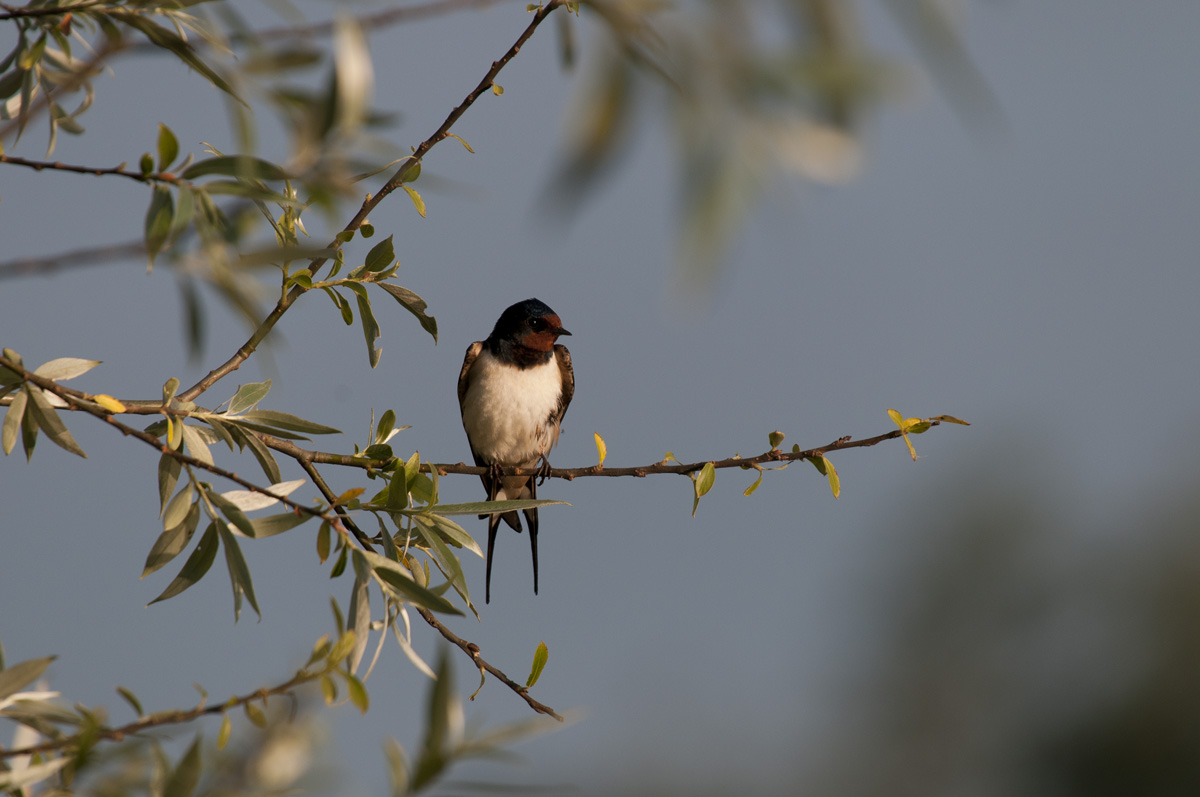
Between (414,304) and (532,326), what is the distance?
121 inches

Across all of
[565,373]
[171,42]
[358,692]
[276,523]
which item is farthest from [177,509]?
[565,373]

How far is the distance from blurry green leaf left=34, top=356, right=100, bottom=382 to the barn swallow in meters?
3.50

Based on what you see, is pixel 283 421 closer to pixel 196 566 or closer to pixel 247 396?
pixel 247 396

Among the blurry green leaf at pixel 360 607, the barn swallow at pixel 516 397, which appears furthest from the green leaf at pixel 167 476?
the barn swallow at pixel 516 397

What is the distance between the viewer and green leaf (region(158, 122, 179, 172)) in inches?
61.4

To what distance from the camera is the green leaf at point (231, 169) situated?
1528 millimetres

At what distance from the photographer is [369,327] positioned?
267 centimetres

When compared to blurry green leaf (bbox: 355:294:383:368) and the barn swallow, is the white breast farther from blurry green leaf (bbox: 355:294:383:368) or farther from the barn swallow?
blurry green leaf (bbox: 355:294:383:368)

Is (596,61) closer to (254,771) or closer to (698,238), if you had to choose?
(698,238)

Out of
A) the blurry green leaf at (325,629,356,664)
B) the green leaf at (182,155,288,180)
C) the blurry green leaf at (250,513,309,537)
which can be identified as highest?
the green leaf at (182,155,288,180)

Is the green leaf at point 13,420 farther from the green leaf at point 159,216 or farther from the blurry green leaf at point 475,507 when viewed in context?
the blurry green leaf at point 475,507

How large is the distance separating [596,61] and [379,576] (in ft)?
3.52

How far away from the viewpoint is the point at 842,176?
1212mm

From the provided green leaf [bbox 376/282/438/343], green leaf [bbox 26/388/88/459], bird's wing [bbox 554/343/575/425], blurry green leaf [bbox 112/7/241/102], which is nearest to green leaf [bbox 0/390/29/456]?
green leaf [bbox 26/388/88/459]
